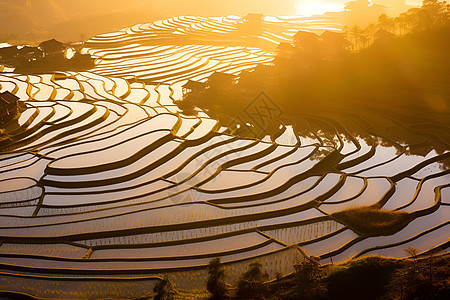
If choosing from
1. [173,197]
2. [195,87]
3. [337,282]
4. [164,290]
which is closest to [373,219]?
[337,282]

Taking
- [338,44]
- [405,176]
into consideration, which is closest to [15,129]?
[405,176]

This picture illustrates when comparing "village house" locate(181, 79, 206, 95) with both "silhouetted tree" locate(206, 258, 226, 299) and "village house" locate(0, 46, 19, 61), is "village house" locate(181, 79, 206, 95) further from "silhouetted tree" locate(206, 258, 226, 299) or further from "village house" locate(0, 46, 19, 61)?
"village house" locate(0, 46, 19, 61)

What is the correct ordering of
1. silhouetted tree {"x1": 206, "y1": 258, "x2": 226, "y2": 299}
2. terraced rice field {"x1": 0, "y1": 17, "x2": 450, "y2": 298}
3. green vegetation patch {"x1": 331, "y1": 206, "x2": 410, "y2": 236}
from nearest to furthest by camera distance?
1. silhouetted tree {"x1": 206, "y1": 258, "x2": 226, "y2": 299}
2. terraced rice field {"x1": 0, "y1": 17, "x2": 450, "y2": 298}
3. green vegetation patch {"x1": 331, "y1": 206, "x2": 410, "y2": 236}

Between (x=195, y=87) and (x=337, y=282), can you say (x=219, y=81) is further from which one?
(x=337, y=282)

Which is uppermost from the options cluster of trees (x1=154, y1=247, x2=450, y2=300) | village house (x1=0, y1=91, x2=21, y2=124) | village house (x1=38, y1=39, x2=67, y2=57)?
village house (x1=38, y1=39, x2=67, y2=57)

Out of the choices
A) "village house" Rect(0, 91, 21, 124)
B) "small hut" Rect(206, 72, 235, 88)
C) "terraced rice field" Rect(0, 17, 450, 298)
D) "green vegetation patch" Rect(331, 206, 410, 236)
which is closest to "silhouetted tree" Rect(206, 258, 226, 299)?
"terraced rice field" Rect(0, 17, 450, 298)

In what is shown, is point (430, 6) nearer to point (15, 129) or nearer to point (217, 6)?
point (15, 129)

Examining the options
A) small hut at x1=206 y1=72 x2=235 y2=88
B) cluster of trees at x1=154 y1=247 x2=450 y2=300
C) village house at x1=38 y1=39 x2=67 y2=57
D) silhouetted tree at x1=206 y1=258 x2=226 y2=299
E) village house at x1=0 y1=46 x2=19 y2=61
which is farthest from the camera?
village house at x1=38 y1=39 x2=67 y2=57
